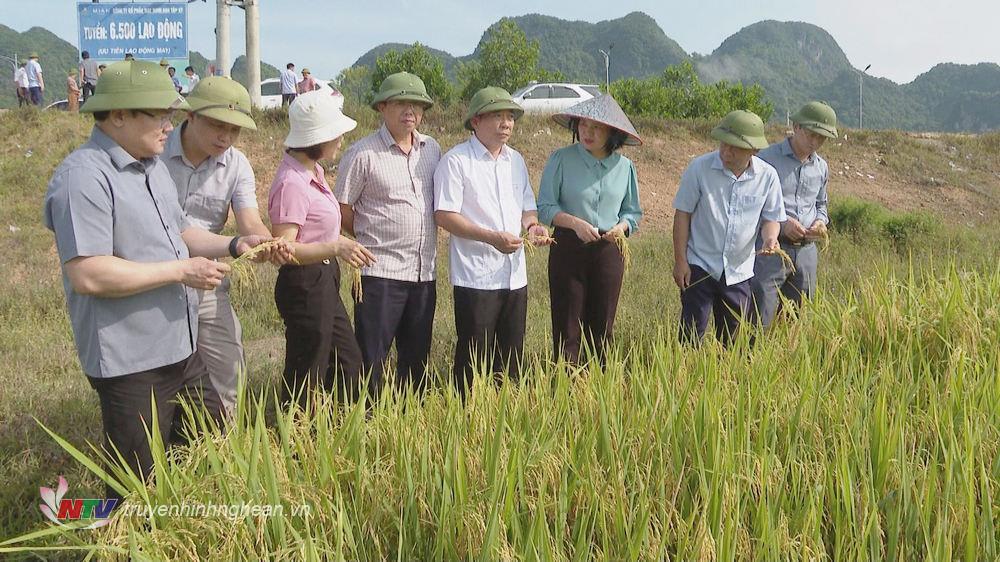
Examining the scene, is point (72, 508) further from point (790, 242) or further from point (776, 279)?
point (790, 242)

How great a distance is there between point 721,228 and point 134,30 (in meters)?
13.9

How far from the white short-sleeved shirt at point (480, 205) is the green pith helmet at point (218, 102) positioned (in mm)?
915

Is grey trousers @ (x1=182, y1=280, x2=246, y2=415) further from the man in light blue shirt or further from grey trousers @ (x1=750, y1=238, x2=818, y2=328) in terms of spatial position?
grey trousers @ (x1=750, y1=238, x2=818, y2=328)

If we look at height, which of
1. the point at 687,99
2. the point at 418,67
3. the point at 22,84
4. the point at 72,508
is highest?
the point at 418,67

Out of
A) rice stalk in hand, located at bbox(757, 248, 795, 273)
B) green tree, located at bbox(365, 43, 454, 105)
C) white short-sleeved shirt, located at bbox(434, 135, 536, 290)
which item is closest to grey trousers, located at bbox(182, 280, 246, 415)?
white short-sleeved shirt, located at bbox(434, 135, 536, 290)

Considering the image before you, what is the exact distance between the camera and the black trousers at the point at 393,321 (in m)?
3.44

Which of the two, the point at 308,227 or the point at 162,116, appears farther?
the point at 308,227

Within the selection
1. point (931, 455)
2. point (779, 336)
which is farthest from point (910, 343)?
point (931, 455)

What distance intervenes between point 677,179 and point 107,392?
12252mm

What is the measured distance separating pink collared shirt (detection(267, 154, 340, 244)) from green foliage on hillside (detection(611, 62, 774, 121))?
23484 mm

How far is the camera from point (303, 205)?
10.0ft

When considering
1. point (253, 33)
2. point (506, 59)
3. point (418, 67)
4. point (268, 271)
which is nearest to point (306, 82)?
point (253, 33)

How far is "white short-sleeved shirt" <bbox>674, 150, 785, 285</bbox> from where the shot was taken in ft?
12.6

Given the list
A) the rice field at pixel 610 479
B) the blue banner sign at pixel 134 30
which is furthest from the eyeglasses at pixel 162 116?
the blue banner sign at pixel 134 30
